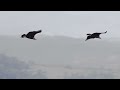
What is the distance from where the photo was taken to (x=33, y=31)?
4.14 metres
